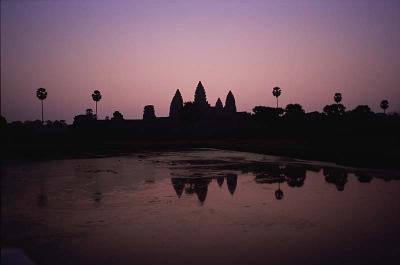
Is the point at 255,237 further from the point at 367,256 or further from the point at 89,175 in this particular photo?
the point at 89,175

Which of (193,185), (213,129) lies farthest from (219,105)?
(193,185)

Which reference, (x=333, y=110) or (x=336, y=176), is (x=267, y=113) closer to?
(x=333, y=110)

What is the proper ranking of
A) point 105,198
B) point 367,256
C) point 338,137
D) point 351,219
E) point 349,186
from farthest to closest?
point 338,137
point 349,186
point 105,198
point 351,219
point 367,256

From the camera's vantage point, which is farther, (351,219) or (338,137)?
(338,137)

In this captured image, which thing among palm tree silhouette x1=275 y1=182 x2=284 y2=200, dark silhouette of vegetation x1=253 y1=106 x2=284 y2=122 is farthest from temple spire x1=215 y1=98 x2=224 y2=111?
palm tree silhouette x1=275 y1=182 x2=284 y2=200

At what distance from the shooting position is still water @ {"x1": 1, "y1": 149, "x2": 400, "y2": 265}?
277 inches

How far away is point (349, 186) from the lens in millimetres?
14633

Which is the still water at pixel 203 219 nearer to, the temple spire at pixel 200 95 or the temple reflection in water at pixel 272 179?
the temple reflection in water at pixel 272 179

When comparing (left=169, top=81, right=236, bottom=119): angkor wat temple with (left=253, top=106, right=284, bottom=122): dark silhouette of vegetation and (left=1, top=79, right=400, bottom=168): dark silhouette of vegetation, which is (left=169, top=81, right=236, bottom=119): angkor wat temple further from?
(left=253, top=106, right=284, bottom=122): dark silhouette of vegetation

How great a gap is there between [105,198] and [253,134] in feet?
173

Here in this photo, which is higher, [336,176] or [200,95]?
[200,95]

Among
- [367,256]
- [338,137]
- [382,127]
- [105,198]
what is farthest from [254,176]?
[382,127]

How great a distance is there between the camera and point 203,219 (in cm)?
963

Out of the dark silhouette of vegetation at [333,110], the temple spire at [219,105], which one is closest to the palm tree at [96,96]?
the temple spire at [219,105]
